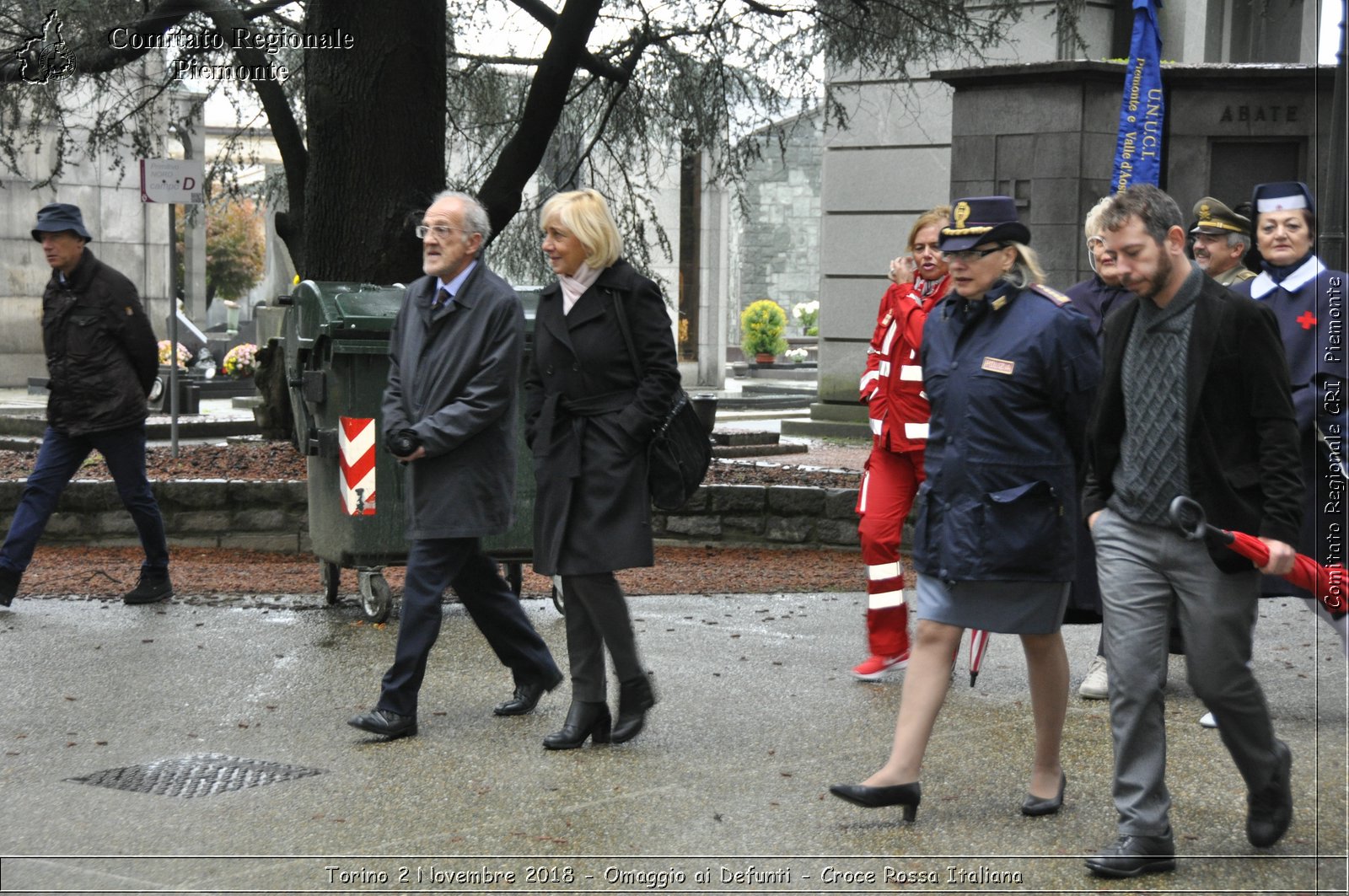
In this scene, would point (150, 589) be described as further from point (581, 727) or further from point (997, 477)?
point (997, 477)

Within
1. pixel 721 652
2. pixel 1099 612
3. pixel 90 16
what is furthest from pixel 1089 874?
pixel 90 16

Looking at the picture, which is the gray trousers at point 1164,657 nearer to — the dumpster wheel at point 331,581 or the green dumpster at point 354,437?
the green dumpster at point 354,437

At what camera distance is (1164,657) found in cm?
455

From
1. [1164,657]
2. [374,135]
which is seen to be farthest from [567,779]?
[374,135]

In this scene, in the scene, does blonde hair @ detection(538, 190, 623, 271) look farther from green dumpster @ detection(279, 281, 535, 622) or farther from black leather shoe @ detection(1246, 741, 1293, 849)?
black leather shoe @ detection(1246, 741, 1293, 849)

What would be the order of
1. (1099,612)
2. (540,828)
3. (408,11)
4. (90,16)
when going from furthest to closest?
(90,16), (408,11), (1099,612), (540,828)

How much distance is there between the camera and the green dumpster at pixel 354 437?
7863 millimetres

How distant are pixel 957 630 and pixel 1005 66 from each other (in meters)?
10.9

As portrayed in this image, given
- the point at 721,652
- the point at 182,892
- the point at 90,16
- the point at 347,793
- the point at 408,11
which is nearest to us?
the point at 182,892

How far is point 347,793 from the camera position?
Answer: 5.19m

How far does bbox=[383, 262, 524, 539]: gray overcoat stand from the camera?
5898mm

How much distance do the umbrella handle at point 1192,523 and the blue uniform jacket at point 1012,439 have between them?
17.9 inches

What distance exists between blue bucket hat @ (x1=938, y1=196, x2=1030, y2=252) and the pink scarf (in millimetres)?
1386

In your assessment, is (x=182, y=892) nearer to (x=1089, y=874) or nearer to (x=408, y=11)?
(x=1089, y=874)
